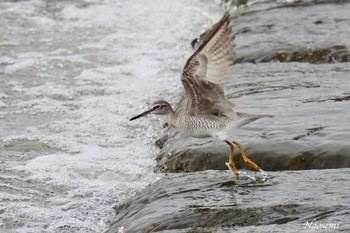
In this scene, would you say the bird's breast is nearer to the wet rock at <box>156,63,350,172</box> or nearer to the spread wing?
the spread wing

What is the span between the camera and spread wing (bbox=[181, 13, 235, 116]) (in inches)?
254

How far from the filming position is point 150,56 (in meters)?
12.8

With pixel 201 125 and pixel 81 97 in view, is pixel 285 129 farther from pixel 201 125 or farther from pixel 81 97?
pixel 81 97

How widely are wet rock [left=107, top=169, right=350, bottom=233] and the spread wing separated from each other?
2.08 feet

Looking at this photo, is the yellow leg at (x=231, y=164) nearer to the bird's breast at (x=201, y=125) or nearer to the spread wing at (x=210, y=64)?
the bird's breast at (x=201, y=125)

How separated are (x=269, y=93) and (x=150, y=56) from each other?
4332 mm

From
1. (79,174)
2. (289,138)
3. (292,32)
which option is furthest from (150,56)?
(289,138)

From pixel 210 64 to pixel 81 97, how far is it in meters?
4.61

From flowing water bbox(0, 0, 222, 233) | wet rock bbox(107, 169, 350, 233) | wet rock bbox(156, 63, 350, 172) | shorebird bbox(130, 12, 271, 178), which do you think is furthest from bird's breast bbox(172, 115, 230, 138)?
flowing water bbox(0, 0, 222, 233)

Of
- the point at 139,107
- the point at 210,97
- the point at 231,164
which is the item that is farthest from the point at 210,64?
the point at 139,107

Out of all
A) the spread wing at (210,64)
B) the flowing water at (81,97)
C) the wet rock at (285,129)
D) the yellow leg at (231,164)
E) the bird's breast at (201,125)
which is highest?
the spread wing at (210,64)

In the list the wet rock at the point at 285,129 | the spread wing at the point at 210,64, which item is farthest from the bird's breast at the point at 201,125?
the wet rock at the point at 285,129

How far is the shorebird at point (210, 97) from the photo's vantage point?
6.50 m

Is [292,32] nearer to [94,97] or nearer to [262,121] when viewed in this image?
[94,97]
